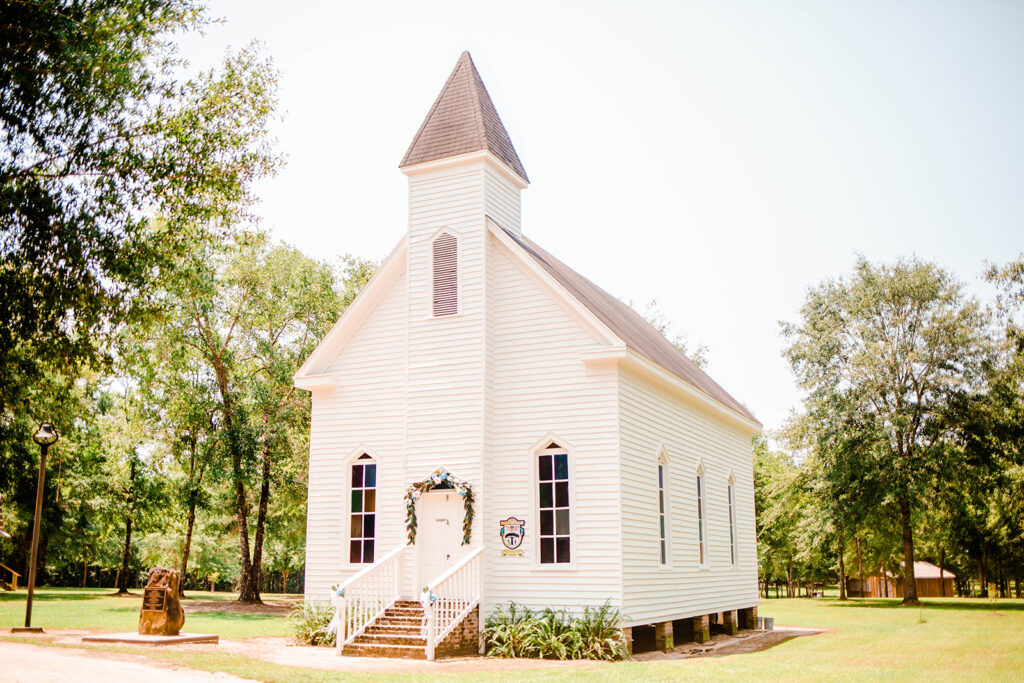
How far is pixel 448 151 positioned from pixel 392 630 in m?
9.98

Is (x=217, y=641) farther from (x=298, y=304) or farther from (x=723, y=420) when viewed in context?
(x=298, y=304)

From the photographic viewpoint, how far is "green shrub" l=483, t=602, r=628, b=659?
1516cm

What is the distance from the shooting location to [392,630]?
15.8 metres

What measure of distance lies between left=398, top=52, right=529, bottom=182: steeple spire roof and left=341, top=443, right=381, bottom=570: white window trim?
6.44 meters

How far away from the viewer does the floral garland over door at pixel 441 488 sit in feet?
54.6

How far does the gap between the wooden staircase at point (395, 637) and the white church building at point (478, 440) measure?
43 millimetres

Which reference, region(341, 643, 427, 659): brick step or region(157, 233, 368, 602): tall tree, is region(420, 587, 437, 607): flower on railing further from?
region(157, 233, 368, 602): tall tree

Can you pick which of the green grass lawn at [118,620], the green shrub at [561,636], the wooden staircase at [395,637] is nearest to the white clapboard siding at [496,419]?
the green shrub at [561,636]

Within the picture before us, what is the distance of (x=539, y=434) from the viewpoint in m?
17.0

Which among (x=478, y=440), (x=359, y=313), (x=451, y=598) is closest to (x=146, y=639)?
(x=451, y=598)

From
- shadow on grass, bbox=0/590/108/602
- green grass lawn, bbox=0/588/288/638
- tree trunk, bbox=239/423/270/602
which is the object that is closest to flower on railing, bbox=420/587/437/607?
green grass lawn, bbox=0/588/288/638

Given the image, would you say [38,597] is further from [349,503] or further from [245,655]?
[245,655]

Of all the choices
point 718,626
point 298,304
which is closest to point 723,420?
point 718,626

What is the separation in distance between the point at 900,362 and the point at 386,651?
97.3 ft
